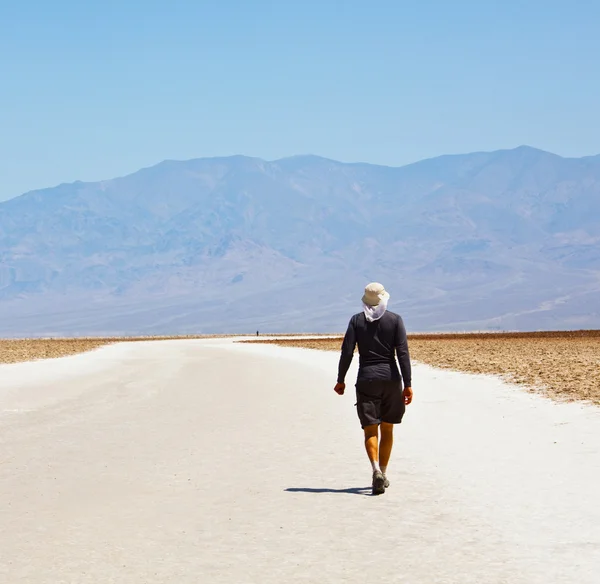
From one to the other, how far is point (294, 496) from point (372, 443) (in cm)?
96

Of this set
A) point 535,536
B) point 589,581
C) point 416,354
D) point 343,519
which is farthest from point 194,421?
point 416,354

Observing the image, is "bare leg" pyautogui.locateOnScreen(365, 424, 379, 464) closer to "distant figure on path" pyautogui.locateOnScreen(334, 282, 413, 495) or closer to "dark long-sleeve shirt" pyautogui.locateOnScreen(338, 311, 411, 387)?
"distant figure on path" pyautogui.locateOnScreen(334, 282, 413, 495)

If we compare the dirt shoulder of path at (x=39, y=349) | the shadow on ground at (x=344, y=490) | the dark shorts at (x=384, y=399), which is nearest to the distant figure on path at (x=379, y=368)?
the dark shorts at (x=384, y=399)

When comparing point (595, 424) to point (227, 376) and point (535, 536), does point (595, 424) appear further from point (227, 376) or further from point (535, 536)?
point (227, 376)

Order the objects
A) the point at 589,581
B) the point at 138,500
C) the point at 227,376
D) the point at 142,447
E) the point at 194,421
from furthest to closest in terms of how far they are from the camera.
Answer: the point at 227,376 < the point at 194,421 < the point at 142,447 < the point at 138,500 < the point at 589,581

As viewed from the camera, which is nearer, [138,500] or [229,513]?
[229,513]

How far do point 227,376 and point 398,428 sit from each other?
646 inches

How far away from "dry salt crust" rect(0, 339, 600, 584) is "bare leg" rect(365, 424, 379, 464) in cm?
40

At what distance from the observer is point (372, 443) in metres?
11.5

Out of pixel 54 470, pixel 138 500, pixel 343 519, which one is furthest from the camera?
pixel 54 470

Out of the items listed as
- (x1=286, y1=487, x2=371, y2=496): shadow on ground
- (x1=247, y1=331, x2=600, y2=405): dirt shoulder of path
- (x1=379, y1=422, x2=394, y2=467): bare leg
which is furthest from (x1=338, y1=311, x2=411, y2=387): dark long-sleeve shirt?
(x1=247, y1=331, x2=600, y2=405): dirt shoulder of path

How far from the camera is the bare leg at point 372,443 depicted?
11.3 metres

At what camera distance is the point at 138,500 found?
11.1 metres

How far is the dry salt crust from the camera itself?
A: 26.9ft
